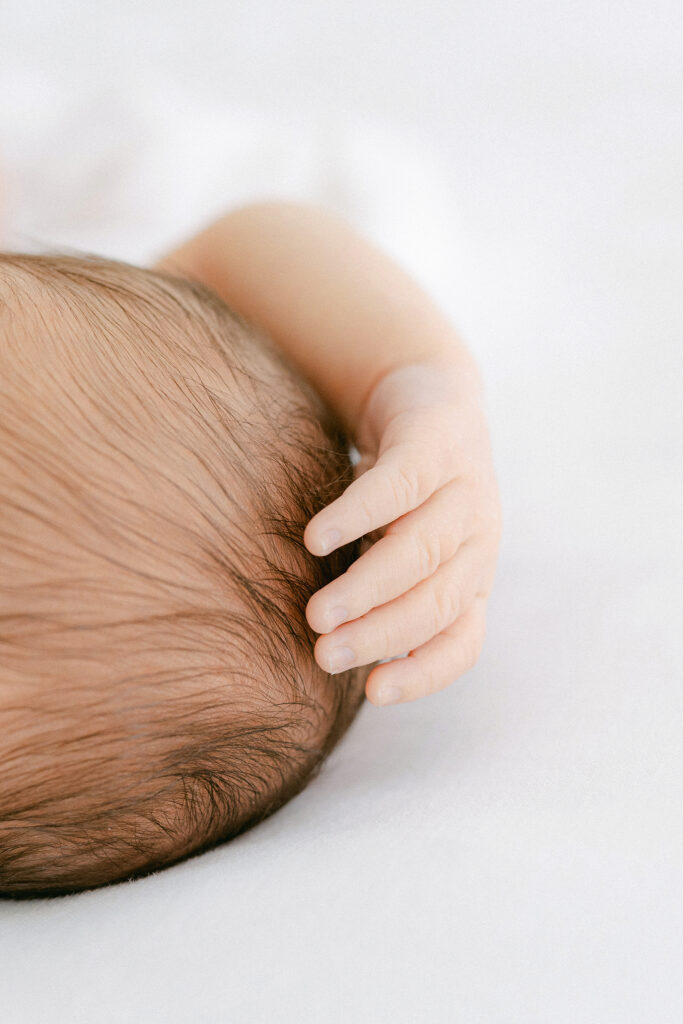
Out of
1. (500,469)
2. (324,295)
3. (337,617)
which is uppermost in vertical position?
(324,295)

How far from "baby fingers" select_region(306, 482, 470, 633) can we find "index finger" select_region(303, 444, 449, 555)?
2 centimetres

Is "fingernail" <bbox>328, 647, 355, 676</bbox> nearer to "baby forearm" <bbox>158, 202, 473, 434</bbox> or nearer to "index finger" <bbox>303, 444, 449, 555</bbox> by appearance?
"index finger" <bbox>303, 444, 449, 555</bbox>

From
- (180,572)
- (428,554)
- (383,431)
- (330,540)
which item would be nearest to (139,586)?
(180,572)

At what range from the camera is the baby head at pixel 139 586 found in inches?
24.9

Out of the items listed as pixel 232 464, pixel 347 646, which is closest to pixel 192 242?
pixel 232 464

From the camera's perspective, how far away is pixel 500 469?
1.29 m

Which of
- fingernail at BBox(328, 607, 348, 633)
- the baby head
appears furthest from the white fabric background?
fingernail at BBox(328, 607, 348, 633)

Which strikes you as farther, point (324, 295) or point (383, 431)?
point (324, 295)

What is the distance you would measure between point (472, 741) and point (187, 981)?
369 millimetres

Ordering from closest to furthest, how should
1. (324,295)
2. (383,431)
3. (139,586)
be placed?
(139,586) < (383,431) < (324,295)

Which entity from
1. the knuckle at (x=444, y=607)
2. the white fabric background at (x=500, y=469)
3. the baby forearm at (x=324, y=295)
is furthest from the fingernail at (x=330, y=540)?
the baby forearm at (x=324, y=295)

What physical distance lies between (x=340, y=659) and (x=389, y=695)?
0.28 feet

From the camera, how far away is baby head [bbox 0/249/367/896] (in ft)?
2.07

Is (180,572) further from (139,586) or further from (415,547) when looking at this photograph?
(415,547)
